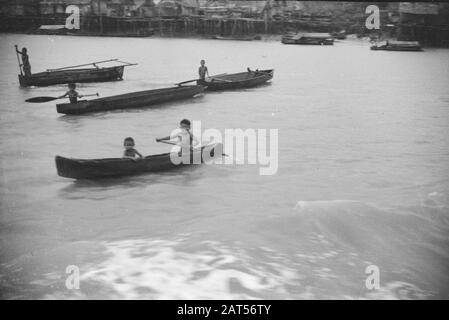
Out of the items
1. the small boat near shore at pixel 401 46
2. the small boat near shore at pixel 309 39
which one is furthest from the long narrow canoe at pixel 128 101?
the small boat near shore at pixel 309 39

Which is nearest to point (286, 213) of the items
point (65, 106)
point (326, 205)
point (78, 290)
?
point (326, 205)

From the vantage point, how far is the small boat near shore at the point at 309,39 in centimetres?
5266

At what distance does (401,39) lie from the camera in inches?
1539

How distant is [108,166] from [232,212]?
278cm

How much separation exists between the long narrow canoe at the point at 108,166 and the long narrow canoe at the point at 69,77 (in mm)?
12217

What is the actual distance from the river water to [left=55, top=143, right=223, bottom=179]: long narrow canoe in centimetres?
21

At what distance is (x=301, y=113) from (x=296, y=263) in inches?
490

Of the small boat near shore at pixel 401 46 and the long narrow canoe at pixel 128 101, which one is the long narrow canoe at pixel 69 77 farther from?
the small boat near shore at pixel 401 46

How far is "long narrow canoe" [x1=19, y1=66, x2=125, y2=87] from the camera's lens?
19438 mm

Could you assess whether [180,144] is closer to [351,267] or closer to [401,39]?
[351,267]

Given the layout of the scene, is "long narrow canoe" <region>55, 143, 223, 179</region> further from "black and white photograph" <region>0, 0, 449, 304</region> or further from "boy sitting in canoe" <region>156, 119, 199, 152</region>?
"boy sitting in canoe" <region>156, 119, 199, 152</region>

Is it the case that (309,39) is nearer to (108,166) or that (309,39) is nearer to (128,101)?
(128,101)

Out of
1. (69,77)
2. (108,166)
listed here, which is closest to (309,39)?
(69,77)
